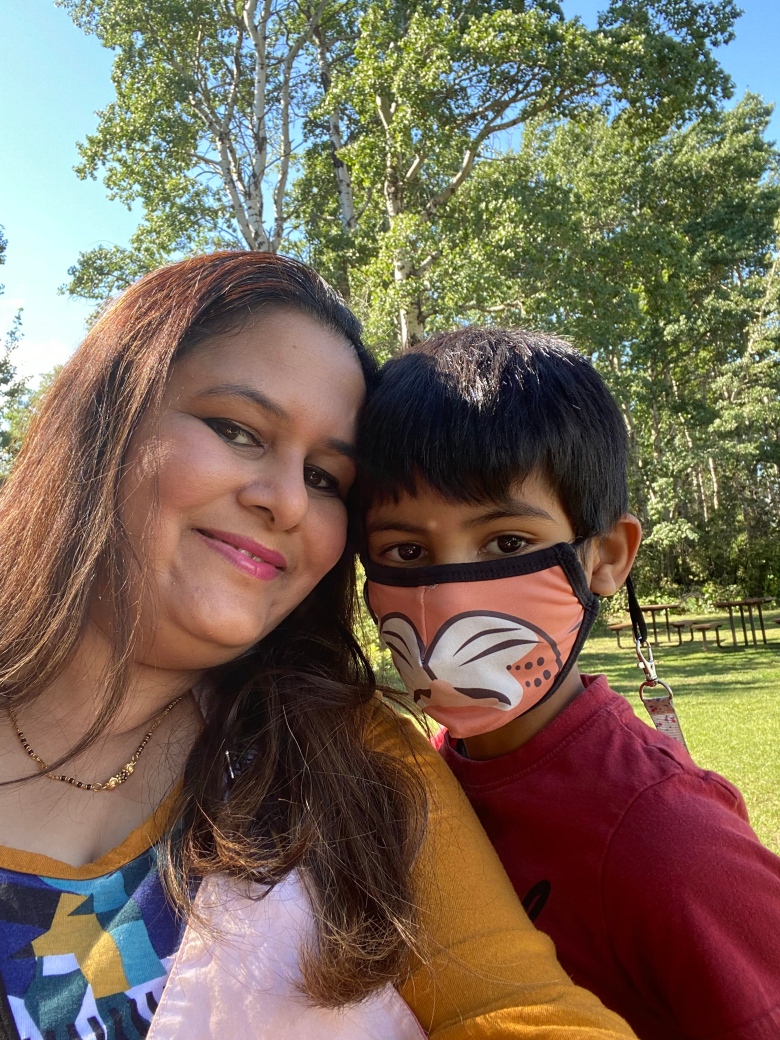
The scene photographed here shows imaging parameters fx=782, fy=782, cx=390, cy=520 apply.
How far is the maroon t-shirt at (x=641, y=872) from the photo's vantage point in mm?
1088

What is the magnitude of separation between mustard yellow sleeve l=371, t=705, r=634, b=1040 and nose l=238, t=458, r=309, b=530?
0.54 meters

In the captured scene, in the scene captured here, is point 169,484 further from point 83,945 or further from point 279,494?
point 83,945

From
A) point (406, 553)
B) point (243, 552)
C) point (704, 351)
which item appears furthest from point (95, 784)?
point (704, 351)

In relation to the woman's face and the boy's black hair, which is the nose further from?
the boy's black hair

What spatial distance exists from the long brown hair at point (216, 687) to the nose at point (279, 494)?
0.70 feet

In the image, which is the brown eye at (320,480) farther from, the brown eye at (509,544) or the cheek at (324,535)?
the brown eye at (509,544)

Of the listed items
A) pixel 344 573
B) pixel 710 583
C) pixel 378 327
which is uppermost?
pixel 378 327

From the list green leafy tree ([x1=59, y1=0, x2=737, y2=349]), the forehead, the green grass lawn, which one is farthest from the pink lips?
green leafy tree ([x1=59, y1=0, x2=737, y2=349])

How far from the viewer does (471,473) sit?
1.40 metres

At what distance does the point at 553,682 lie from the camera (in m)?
1.48

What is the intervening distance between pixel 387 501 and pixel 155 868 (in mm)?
728

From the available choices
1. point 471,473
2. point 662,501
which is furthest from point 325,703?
point 662,501

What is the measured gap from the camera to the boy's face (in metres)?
1.42

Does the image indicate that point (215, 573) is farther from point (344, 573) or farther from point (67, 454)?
point (344, 573)
